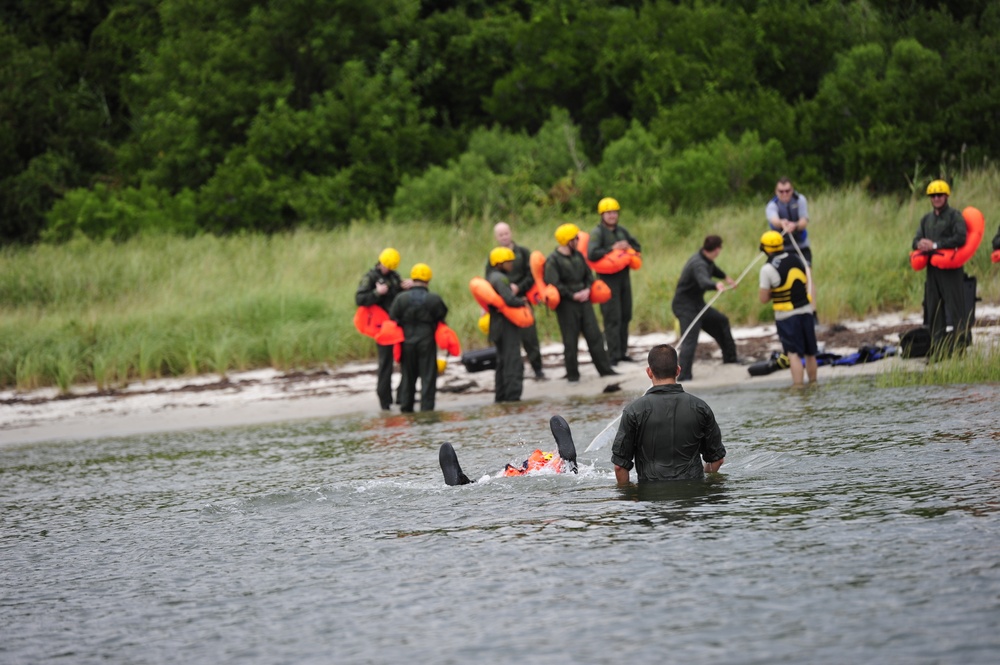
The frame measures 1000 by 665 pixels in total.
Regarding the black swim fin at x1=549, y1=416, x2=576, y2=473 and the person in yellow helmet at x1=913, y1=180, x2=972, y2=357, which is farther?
the person in yellow helmet at x1=913, y1=180, x2=972, y2=357

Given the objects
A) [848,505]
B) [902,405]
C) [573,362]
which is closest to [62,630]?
[848,505]

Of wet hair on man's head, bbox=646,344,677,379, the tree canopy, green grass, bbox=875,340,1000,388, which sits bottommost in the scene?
green grass, bbox=875,340,1000,388

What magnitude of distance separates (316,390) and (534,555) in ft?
31.8

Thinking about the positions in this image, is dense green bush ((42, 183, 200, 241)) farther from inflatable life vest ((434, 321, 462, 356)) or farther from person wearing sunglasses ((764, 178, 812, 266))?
person wearing sunglasses ((764, 178, 812, 266))

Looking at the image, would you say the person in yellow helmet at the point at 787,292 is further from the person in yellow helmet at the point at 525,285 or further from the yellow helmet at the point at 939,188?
the person in yellow helmet at the point at 525,285

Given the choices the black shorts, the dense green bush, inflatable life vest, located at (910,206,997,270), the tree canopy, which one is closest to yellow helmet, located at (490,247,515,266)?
the black shorts

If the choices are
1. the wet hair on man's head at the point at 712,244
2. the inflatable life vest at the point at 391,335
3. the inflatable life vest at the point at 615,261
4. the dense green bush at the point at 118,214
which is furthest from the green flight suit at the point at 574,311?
the dense green bush at the point at 118,214

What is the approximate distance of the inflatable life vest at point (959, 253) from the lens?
14586 millimetres

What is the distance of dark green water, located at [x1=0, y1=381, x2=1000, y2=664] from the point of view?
6.94 meters

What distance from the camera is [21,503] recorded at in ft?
39.8

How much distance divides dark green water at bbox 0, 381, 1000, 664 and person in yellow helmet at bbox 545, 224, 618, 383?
3408 mm

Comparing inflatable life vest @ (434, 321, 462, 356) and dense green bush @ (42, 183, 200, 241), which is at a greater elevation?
dense green bush @ (42, 183, 200, 241)

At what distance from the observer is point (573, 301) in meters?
16.7

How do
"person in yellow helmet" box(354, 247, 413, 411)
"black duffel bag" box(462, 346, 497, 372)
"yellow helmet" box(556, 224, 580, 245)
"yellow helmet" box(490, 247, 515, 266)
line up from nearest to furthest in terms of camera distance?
"yellow helmet" box(490, 247, 515, 266)
"person in yellow helmet" box(354, 247, 413, 411)
"yellow helmet" box(556, 224, 580, 245)
"black duffel bag" box(462, 346, 497, 372)
